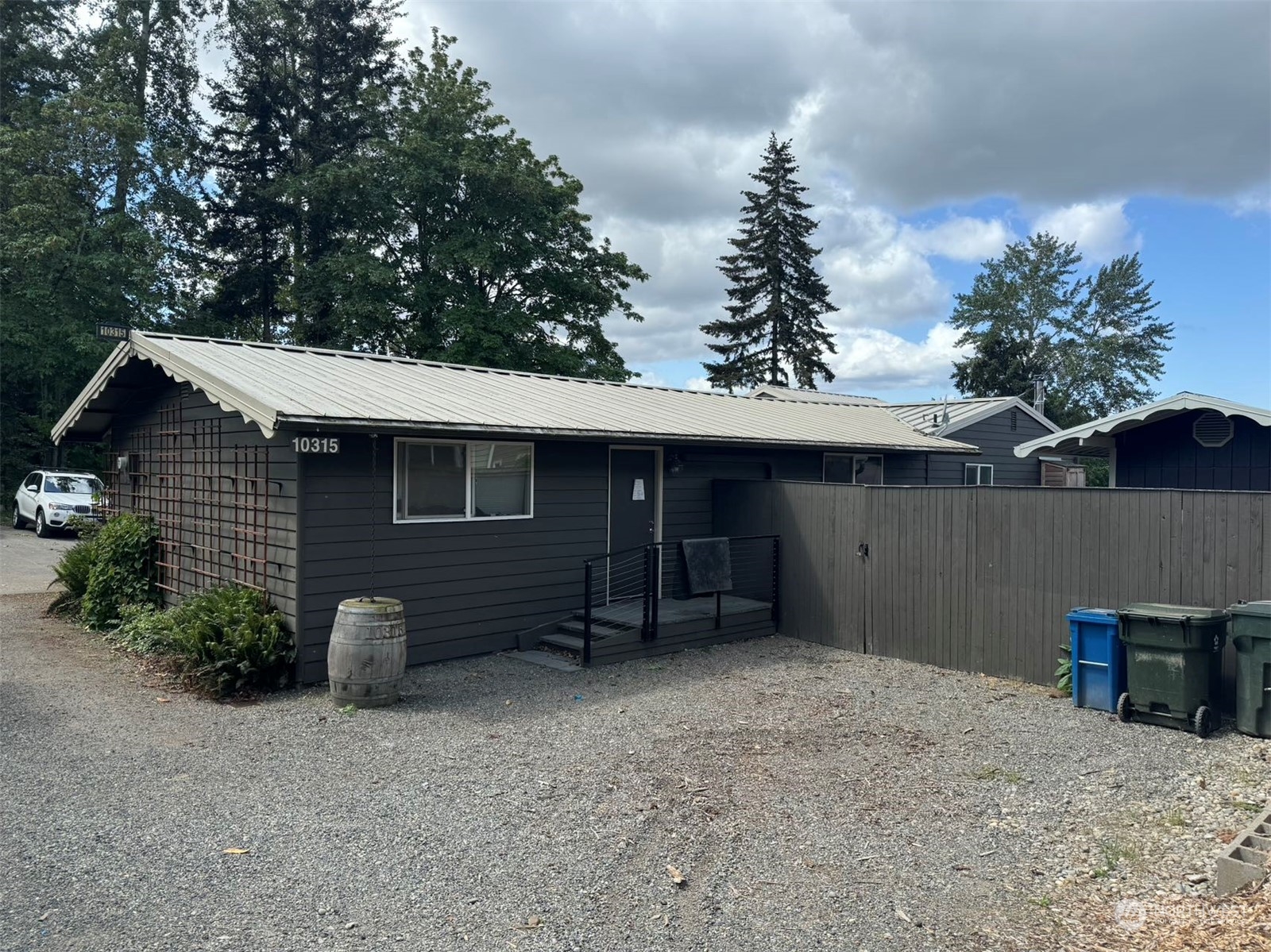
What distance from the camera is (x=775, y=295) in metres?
36.2

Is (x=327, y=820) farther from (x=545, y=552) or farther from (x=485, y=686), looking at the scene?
(x=545, y=552)

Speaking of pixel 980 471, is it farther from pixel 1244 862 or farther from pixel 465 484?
pixel 1244 862

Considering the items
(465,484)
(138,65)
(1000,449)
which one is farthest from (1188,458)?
(138,65)

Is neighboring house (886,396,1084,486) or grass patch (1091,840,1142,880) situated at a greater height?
neighboring house (886,396,1084,486)

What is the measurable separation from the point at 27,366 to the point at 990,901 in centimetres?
2556

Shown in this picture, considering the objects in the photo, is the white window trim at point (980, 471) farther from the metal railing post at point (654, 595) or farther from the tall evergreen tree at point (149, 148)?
the tall evergreen tree at point (149, 148)

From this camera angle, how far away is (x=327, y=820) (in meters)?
4.59

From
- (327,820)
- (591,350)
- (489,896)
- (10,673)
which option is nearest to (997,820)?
(489,896)

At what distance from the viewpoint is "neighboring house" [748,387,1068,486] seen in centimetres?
1403

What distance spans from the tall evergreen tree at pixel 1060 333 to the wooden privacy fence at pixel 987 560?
3335 cm

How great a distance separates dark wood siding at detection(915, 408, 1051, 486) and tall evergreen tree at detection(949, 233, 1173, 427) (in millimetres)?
21758

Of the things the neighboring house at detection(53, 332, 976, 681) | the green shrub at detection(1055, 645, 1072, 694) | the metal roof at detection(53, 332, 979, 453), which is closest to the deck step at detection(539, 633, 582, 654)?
the neighboring house at detection(53, 332, 976, 681)

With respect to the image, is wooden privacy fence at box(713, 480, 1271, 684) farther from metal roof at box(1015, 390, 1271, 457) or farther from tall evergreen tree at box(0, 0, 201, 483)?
tall evergreen tree at box(0, 0, 201, 483)

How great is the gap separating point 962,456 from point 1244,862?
40.8 ft
